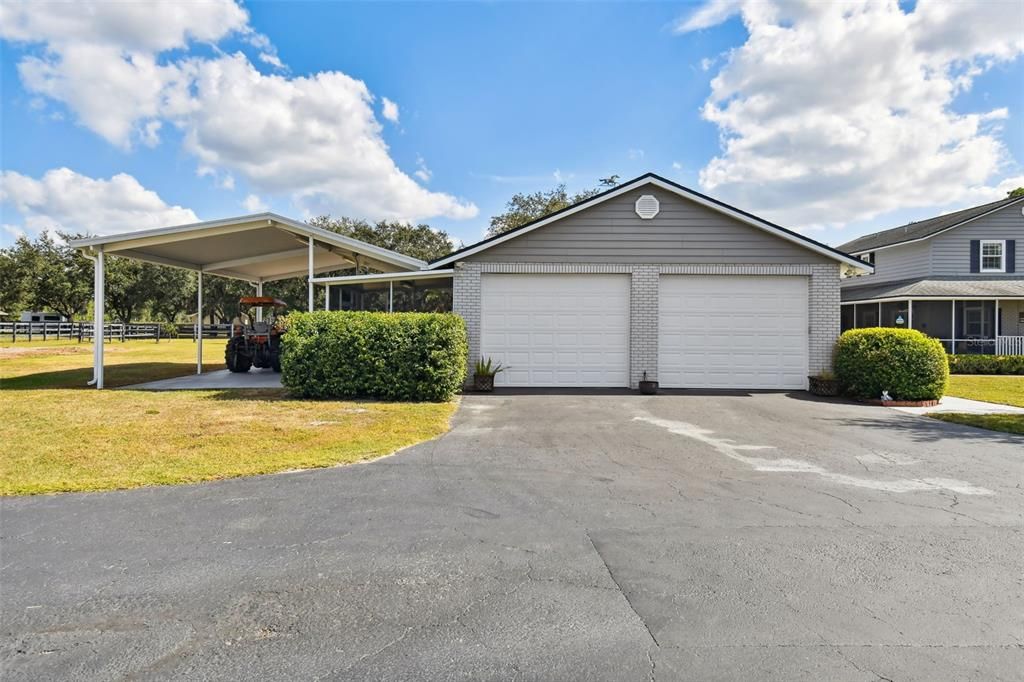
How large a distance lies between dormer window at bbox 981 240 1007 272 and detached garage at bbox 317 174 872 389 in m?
13.2

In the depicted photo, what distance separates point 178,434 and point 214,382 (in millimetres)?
7006

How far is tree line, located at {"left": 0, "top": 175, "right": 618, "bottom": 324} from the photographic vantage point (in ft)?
132

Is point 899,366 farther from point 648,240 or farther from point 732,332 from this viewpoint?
point 648,240

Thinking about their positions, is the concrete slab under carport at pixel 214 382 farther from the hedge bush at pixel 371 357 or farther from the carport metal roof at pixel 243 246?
the carport metal roof at pixel 243 246

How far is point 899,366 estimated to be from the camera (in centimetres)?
1109

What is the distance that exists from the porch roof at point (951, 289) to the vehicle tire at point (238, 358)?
22.0m

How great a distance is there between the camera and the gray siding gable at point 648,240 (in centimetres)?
1291

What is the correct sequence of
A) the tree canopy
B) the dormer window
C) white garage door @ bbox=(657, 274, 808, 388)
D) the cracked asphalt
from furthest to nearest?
the tree canopy → the dormer window → white garage door @ bbox=(657, 274, 808, 388) → the cracked asphalt

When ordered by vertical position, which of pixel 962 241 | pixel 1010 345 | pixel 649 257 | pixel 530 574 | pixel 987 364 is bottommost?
pixel 530 574

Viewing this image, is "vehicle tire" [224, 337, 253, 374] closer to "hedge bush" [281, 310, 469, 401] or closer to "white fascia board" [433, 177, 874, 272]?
"hedge bush" [281, 310, 469, 401]

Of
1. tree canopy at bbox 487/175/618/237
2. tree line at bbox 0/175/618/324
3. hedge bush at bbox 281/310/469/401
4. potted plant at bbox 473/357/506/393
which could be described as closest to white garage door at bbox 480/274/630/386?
potted plant at bbox 473/357/506/393

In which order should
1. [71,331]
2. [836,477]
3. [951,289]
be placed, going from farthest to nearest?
1. [71,331]
2. [951,289]
3. [836,477]

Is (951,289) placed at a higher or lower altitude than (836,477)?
higher

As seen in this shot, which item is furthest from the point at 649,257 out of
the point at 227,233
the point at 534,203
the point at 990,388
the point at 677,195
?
the point at 534,203
